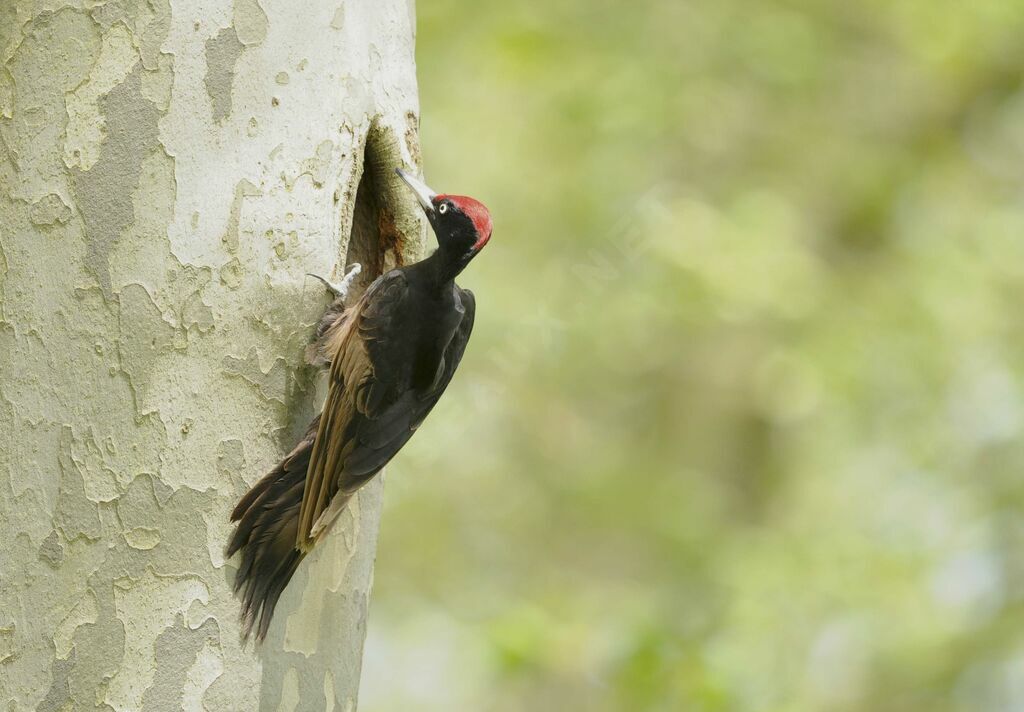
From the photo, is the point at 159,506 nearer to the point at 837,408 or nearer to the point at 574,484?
the point at 837,408

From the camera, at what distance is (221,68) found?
2080 mm

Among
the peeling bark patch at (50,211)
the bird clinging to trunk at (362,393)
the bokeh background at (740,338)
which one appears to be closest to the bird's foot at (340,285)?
the bird clinging to trunk at (362,393)

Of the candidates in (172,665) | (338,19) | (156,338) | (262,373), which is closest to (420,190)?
(338,19)

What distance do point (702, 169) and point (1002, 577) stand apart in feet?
10.6

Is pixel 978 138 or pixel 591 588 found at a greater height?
pixel 978 138

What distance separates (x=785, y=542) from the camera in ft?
21.1

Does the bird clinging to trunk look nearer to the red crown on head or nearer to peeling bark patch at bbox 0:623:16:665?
the red crown on head

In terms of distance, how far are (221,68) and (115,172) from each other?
271 millimetres

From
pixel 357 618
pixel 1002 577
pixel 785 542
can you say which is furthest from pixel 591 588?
pixel 357 618

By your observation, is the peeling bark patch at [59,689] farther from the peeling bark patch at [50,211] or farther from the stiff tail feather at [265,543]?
the peeling bark patch at [50,211]

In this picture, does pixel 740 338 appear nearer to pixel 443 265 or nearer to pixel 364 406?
pixel 443 265

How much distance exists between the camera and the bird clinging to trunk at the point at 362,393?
79.3 inches

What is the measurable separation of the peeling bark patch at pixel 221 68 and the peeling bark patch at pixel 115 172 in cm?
11

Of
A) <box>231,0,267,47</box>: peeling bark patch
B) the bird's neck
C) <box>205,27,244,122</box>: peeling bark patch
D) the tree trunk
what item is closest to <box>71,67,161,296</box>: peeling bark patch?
the tree trunk
